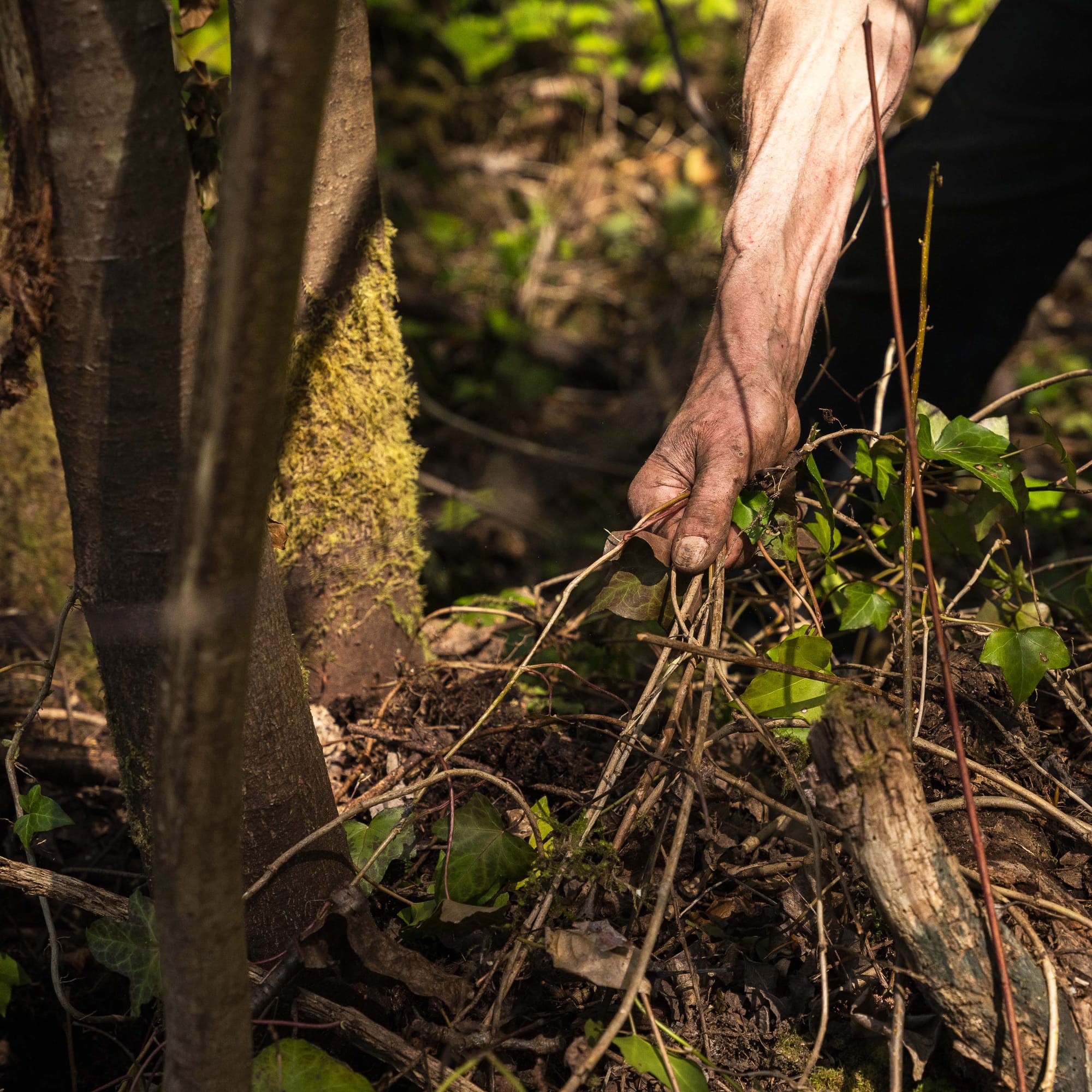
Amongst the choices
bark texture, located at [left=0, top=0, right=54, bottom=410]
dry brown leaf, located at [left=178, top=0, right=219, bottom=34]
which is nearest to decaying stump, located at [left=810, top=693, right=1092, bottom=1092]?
bark texture, located at [left=0, top=0, right=54, bottom=410]

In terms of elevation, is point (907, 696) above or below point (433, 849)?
above

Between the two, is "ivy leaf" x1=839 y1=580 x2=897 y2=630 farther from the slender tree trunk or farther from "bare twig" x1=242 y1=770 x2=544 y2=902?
the slender tree trunk

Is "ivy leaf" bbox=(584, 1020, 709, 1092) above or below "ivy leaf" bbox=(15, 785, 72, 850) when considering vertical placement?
below

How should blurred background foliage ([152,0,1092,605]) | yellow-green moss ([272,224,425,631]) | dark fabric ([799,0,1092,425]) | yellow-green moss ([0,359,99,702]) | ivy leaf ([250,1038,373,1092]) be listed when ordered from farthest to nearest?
blurred background foliage ([152,0,1092,605])
yellow-green moss ([0,359,99,702])
dark fabric ([799,0,1092,425])
yellow-green moss ([272,224,425,631])
ivy leaf ([250,1038,373,1092])

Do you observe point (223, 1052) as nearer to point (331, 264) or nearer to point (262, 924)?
point (262, 924)

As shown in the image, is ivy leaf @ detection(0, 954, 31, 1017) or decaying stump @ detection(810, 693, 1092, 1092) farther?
ivy leaf @ detection(0, 954, 31, 1017)

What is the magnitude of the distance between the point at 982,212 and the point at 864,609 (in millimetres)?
1426

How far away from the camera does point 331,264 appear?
1701 mm

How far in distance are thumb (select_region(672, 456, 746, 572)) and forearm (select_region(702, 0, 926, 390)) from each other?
27cm

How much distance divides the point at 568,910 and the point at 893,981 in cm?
43

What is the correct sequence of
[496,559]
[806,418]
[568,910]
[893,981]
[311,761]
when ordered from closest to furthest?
[893,981]
[568,910]
[311,761]
[806,418]
[496,559]

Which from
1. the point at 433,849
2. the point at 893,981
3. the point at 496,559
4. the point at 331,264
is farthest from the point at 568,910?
the point at 496,559

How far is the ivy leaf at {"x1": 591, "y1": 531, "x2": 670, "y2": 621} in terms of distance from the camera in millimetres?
1422

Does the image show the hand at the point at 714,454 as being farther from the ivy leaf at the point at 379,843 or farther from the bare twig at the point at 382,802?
the ivy leaf at the point at 379,843
